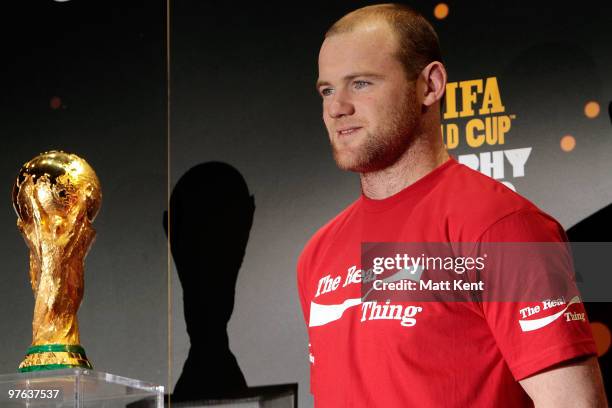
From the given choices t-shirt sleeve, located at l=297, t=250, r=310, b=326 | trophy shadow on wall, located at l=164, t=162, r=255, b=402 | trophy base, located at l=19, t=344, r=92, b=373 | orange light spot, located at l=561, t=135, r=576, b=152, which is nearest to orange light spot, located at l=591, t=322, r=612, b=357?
orange light spot, located at l=561, t=135, r=576, b=152

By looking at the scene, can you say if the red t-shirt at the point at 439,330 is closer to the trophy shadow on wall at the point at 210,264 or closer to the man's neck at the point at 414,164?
the man's neck at the point at 414,164

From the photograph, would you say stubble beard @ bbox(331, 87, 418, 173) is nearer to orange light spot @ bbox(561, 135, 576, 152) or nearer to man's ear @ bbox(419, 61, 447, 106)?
man's ear @ bbox(419, 61, 447, 106)

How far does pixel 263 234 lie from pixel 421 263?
1.62 feet

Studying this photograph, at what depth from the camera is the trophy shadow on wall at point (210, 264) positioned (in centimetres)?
209

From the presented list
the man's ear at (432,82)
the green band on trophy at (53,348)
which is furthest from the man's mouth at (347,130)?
the green band on trophy at (53,348)

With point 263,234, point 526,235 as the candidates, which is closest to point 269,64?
point 263,234

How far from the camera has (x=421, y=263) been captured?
5.49ft

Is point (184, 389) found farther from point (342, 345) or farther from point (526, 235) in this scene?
point (526, 235)

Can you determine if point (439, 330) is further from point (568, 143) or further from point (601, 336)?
point (568, 143)

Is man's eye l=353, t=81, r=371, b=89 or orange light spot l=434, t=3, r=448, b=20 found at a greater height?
orange light spot l=434, t=3, r=448, b=20

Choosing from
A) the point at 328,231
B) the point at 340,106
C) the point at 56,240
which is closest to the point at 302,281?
the point at 328,231

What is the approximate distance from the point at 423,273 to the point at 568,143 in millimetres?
333

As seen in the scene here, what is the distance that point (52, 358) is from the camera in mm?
1950

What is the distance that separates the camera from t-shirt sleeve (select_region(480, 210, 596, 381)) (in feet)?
4.93
